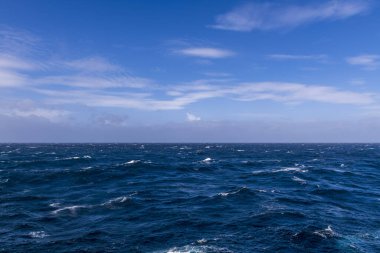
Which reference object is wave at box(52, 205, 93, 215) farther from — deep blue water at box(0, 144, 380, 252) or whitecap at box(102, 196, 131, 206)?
whitecap at box(102, 196, 131, 206)

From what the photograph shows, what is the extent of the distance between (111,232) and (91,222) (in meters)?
4.60

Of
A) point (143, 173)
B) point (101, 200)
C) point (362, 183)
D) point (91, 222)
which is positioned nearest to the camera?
point (91, 222)

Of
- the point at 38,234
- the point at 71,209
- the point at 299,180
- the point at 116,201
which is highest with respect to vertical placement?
the point at 299,180

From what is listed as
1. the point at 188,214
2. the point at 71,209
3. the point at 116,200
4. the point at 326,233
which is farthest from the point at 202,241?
the point at 116,200

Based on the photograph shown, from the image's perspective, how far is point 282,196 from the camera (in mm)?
47656

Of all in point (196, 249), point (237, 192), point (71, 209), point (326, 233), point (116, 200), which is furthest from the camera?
point (237, 192)

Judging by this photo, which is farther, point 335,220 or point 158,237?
point 335,220

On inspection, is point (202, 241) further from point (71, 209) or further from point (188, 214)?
point (71, 209)

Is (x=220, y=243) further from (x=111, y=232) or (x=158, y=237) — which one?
(x=111, y=232)

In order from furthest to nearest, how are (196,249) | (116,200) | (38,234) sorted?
1. (116,200)
2. (38,234)
3. (196,249)

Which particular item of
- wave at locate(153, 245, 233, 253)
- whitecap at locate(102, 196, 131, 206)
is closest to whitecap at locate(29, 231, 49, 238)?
wave at locate(153, 245, 233, 253)

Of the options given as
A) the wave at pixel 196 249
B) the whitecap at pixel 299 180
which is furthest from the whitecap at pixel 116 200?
the whitecap at pixel 299 180

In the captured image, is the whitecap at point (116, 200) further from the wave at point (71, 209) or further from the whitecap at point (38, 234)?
the whitecap at point (38, 234)

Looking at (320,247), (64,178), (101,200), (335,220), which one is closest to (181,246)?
(320,247)
